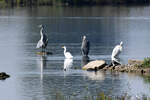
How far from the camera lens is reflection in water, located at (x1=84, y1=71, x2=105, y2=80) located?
915 inches

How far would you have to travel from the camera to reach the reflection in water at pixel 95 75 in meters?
23.2

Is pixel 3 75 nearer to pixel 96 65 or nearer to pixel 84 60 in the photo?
pixel 96 65

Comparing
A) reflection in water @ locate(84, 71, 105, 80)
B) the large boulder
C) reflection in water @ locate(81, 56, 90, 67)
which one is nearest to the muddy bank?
the large boulder

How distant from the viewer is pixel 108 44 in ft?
120

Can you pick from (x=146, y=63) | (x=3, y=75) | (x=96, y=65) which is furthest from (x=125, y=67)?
(x=3, y=75)

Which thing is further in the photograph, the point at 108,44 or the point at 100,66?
the point at 108,44

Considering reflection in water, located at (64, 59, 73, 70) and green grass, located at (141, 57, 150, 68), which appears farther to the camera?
reflection in water, located at (64, 59, 73, 70)

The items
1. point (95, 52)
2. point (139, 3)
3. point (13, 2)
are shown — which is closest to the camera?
point (95, 52)

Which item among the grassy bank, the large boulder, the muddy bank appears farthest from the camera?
the grassy bank

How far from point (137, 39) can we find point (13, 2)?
57.2 m

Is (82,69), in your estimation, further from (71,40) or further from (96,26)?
(96,26)

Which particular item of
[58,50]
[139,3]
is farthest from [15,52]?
[139,3]

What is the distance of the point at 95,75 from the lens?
78.5 ft

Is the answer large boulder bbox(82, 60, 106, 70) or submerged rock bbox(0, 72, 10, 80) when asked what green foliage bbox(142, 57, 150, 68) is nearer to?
large boulder bbox(82, 60, 106, 70)
